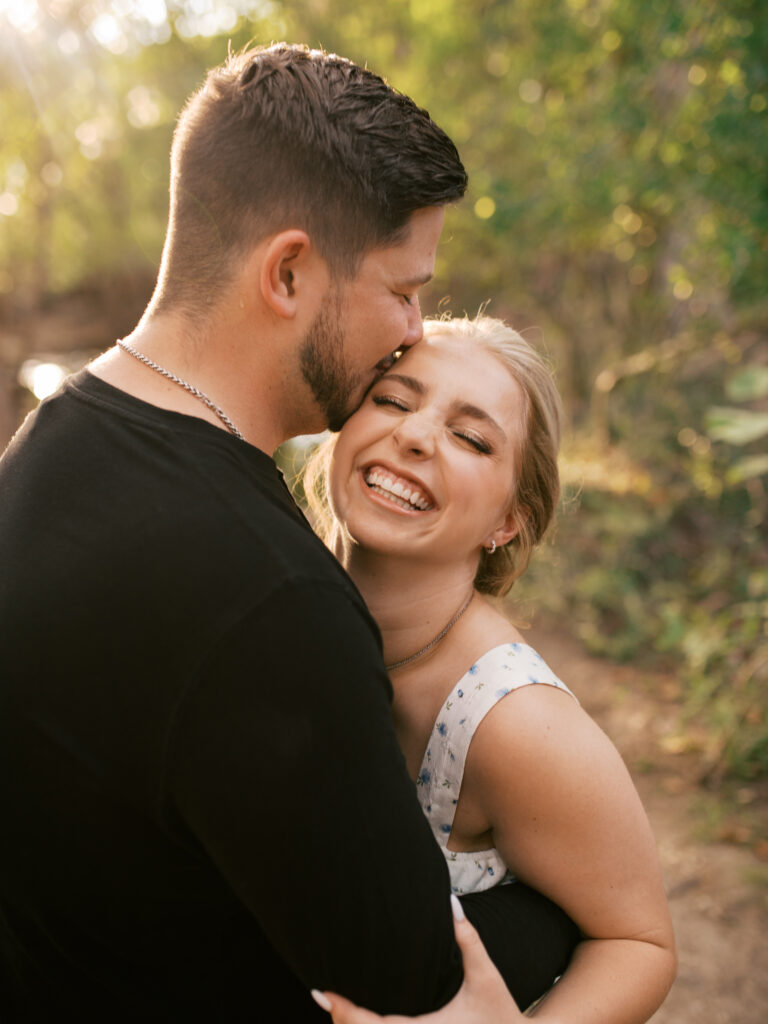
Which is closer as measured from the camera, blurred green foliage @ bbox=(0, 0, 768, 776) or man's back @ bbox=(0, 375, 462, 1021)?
man's back @ bbox=(0, 375, 462, 1021)

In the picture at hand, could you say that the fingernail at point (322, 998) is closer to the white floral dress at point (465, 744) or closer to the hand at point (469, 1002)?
the hand at point (469, 1002)

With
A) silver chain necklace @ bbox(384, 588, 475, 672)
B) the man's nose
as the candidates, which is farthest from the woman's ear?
the man's nose

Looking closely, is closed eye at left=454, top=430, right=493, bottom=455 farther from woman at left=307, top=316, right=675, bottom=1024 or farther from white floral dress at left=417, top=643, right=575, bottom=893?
white floral dress at left=417, top=643, right=575, bottom=893

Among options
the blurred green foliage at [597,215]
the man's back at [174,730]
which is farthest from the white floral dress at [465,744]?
the blurred green foliage at [597,215]

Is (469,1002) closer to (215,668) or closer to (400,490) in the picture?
(215,668)

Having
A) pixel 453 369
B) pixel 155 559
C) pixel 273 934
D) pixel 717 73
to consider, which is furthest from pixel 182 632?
pixel 717 73

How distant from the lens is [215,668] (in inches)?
47.0

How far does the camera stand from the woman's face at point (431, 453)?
214 centimetres

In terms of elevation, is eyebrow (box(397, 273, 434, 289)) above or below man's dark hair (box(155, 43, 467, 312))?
below

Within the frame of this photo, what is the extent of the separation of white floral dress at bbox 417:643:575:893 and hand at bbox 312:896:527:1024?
42cm

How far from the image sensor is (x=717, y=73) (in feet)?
24.6

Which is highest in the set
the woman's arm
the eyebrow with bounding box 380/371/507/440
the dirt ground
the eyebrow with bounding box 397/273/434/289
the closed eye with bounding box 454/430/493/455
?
the eyebrow with bounding box 397/273/434/289

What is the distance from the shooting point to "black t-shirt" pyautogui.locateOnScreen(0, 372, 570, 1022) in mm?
1196

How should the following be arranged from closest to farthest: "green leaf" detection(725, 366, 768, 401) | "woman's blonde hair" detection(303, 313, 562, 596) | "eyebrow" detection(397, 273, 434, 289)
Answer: "eyebrow" detection(397, 273, 434, 289)
"woman's blonde hair" detection(303, 313, 562, 596)
"green leaf" detection(725, 366, 768, 401)
